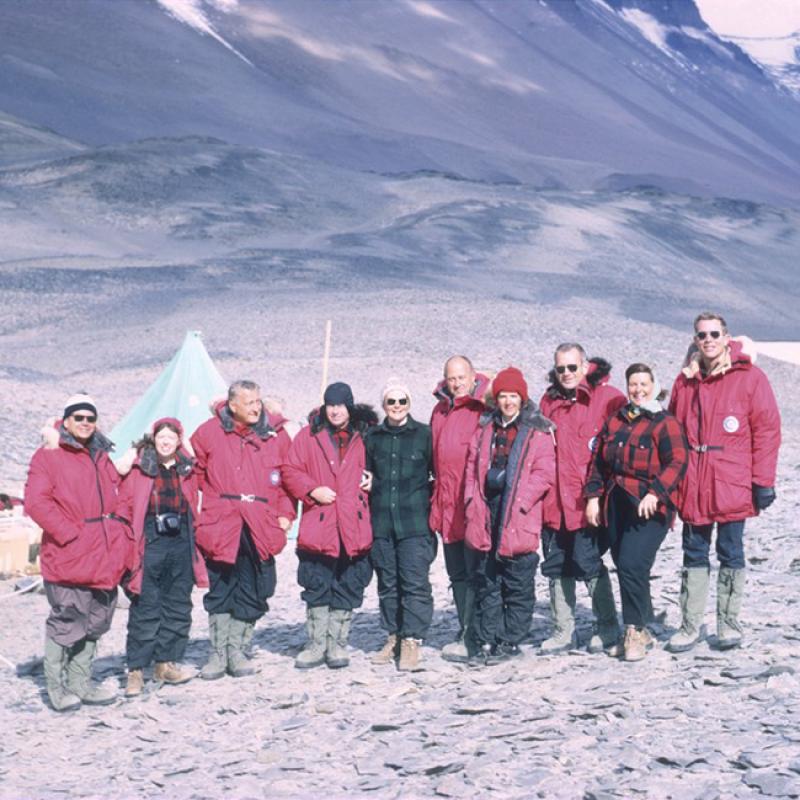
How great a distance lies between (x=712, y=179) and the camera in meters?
90.9

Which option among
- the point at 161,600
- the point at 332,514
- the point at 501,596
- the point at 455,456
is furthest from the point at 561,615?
the point at 161,600

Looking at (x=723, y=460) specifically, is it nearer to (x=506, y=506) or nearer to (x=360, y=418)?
(x=506, y=506)

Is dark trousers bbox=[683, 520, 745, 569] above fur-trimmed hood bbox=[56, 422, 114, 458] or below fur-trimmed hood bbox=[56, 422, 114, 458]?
below

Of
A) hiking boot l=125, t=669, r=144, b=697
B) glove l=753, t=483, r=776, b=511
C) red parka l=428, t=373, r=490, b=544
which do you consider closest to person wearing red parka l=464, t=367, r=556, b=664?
red parka l=428, t=373, r=490, b=544

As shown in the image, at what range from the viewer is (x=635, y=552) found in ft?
21.0

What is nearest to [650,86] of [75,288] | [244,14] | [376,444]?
[244,14]

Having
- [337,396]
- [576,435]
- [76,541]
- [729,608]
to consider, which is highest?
[337,396]

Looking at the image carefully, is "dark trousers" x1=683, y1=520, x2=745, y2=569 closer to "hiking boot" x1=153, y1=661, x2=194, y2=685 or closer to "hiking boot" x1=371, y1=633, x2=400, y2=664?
"hiking boot" x1=371, y1=633, x2=400, y2=664

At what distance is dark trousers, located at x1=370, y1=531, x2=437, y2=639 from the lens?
22.4ft

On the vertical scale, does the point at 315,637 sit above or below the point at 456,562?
below

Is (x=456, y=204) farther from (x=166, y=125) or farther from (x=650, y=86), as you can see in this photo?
(x=650, y=86)

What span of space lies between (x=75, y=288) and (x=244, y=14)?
7109 centimetres

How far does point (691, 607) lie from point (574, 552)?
23.6 inches

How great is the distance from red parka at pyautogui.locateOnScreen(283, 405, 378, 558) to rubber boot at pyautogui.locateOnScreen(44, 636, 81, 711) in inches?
48.7
